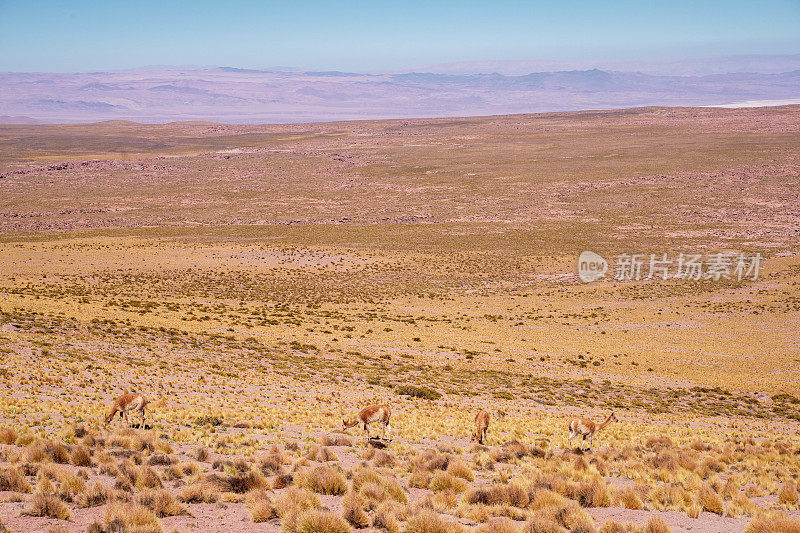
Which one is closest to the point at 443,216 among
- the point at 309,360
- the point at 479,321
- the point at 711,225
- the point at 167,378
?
the point at 711,225

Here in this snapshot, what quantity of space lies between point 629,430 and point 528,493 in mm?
8709

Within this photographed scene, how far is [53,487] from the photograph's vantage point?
7789mm

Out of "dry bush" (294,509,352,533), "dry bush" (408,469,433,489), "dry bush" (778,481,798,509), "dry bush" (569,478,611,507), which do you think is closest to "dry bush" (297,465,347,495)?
"dry bush" (408,469,433,489)

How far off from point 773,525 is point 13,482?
32.7 feet

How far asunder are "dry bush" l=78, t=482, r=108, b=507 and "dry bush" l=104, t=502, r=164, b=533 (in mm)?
647

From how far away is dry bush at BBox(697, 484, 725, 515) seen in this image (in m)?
8.58

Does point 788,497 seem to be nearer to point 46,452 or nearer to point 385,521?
point 385,521

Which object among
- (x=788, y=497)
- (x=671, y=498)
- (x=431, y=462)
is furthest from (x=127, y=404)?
(x=788, y=497)

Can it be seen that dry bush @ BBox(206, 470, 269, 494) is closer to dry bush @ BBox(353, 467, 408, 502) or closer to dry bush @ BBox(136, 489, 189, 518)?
dry bush @ BBox(136, 489, 189, 518)

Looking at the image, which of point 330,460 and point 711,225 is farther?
point 711,225

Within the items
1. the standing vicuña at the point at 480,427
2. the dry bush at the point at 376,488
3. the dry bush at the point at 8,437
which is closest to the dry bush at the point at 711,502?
the dry bush at the point at 376,488

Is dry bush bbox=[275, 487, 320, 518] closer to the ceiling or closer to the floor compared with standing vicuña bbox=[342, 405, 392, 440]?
closer to the ceiling

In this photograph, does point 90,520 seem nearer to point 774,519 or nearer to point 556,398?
point 774,519

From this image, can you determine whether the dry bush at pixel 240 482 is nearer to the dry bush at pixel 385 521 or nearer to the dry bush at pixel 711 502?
the dry bush at pixel 385 521
